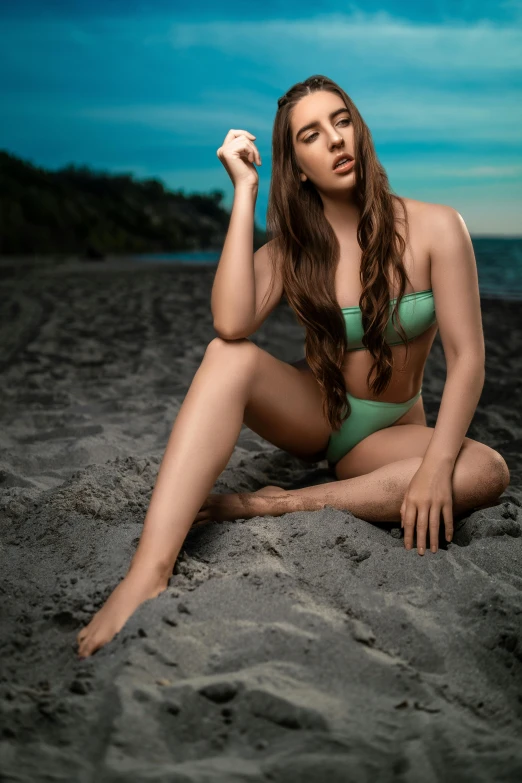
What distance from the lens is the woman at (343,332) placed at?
178cm

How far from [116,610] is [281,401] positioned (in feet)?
2.45

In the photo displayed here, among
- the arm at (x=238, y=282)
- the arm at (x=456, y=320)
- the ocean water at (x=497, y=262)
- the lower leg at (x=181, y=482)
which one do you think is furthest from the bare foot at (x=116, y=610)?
the ocean water at (x=497, y=262)

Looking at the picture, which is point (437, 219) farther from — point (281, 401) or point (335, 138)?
point (281, 401)

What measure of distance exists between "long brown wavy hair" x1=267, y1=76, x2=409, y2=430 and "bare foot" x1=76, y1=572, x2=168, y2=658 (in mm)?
785

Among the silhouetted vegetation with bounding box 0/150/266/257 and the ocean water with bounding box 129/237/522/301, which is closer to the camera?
the ocean water with bounding box 129/237/522/301

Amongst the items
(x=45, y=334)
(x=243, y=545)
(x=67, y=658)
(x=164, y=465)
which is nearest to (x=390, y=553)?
(x=243, y=545)

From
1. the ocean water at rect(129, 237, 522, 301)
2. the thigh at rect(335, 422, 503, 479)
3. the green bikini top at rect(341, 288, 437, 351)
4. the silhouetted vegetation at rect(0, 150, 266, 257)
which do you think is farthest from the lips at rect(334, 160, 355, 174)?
the silhouetted vegetation at rect(0, 150, 266, 257)

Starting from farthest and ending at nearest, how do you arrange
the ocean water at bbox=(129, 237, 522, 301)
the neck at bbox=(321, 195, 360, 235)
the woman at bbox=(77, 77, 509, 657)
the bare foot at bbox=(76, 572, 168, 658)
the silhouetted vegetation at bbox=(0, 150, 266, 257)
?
the silhouetted vegetation at bbox=(0, 150, 266, 257), the ocean water at bbox=(129, 237, 522, 301), the neck at bbox=(321, 195, 360, 235), the woman at bbox=(77, 77, 509, 657), the bare foot at bbox=(76, 572, 168, 658)

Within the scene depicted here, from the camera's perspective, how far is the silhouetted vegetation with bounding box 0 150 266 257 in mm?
17234

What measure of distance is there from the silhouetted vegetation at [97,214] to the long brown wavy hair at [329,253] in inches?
580

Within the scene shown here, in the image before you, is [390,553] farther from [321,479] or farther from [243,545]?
[321,479]

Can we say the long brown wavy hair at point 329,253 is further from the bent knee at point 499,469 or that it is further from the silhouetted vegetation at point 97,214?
the silhouetted vegetation at point 97,214

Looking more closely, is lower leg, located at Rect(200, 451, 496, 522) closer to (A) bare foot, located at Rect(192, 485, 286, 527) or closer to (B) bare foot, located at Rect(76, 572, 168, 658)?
(A) bare foot, located at Rect(192, 485, 286, 527)

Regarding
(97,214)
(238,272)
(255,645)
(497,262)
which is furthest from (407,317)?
(97,214)
